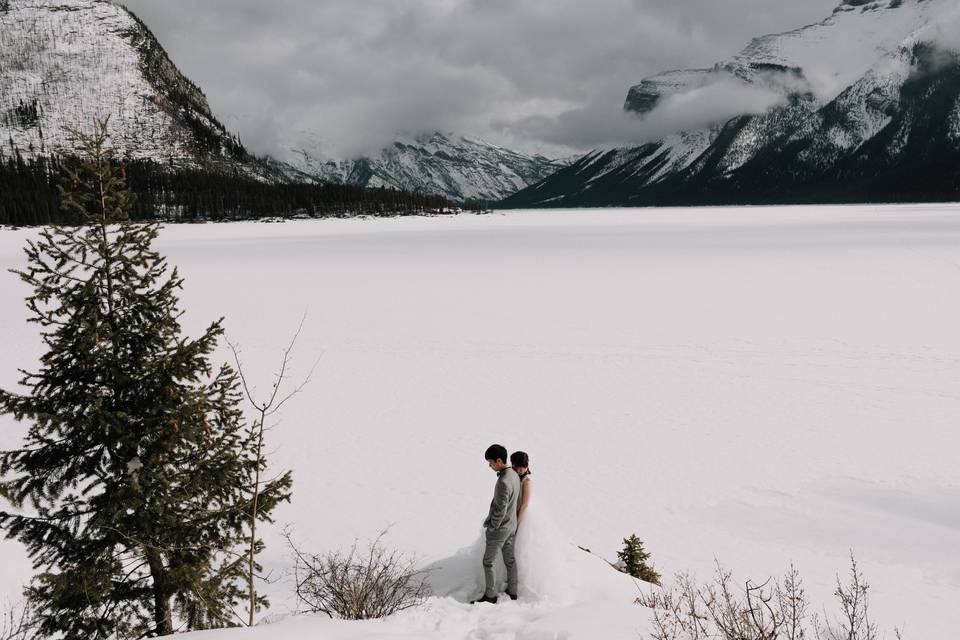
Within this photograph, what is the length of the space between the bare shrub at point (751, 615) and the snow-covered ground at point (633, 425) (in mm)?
377

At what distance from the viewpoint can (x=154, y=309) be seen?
5754mm

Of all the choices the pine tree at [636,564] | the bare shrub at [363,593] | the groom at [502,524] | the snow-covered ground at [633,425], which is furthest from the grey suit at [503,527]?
the pine tree at [636,564]

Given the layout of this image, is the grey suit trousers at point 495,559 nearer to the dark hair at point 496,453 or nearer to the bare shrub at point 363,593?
the bare shrub at point 363,593

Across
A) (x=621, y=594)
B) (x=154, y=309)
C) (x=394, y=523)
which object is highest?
(x=154, y=309)

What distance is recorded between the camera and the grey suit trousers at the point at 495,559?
6363mm

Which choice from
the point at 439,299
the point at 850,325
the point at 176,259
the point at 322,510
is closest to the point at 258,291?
the point at 439,299

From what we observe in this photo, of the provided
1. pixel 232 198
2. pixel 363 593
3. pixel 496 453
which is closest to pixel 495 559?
pixel 496 453

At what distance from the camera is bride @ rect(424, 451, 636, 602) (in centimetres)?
639

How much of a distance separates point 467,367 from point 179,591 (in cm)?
1248

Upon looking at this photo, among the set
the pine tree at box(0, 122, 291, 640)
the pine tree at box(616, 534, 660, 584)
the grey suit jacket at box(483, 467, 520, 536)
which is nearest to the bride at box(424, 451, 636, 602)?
the grey suit jacket at box(483, 467, 520, 536)

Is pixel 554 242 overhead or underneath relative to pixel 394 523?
overhead

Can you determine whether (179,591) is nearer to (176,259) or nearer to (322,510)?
(322,510)

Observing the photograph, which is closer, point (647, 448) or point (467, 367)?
point (647, 448)

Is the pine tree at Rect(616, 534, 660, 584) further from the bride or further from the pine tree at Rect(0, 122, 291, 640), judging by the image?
the pine tree at Rect(0, 122, 291, 640)
